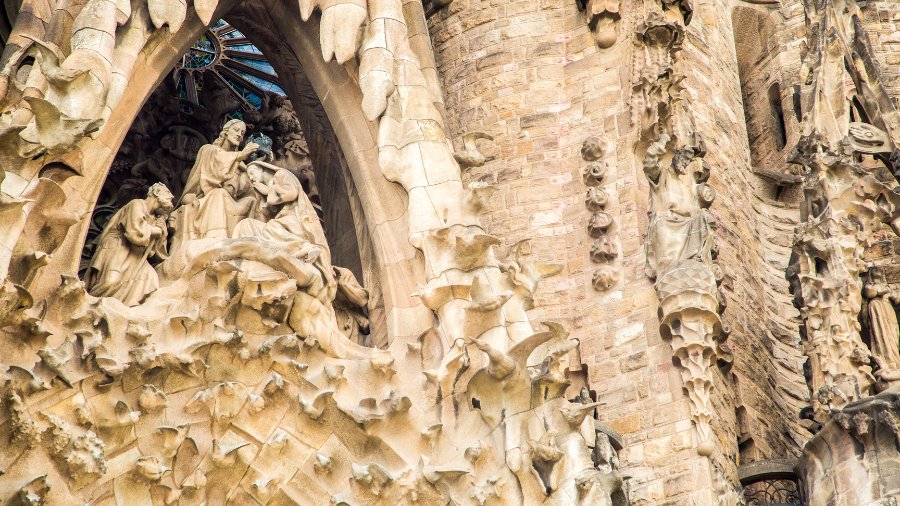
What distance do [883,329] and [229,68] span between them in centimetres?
520

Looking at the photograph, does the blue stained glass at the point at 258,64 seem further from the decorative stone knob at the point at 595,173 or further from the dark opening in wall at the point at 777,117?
the dark opening in wall at the point at 777,117

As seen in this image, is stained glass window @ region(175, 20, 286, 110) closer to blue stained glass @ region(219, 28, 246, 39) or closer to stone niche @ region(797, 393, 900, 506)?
blue stained glass @ region(219, 28, 246, 39)

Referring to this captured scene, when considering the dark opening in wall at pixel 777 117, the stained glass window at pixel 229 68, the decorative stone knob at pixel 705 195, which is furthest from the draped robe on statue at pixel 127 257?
the dark opening in wall at pixel 777 117

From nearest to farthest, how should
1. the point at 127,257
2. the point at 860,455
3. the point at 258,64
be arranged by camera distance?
the point at 127,257, the point at 860,455, the point at 258,64

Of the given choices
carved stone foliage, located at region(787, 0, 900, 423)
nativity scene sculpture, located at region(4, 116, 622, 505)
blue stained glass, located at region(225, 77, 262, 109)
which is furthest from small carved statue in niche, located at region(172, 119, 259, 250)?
carved stone foliage, located at region(787, 0, 900, 423)

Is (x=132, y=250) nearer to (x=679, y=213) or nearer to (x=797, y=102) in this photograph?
(x=679, y=213)

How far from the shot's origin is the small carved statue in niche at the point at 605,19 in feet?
50.6

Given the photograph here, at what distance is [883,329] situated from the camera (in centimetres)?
1376

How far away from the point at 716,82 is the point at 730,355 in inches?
138

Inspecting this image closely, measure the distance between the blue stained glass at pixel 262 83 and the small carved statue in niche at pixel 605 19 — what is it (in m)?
2.33

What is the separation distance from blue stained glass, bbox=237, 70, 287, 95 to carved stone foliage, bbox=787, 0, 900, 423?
12.5ft

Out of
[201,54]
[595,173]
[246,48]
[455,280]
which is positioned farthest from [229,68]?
[455,280]

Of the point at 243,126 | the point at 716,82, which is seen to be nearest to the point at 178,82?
the point at 243,126

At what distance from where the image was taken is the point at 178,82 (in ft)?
50.8
